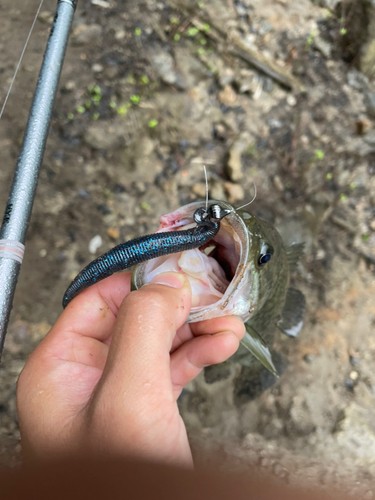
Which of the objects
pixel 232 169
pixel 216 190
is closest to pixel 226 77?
pixel 232 169

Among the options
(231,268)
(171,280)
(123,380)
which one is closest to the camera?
(123,380)

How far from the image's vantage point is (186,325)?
6.38 ft

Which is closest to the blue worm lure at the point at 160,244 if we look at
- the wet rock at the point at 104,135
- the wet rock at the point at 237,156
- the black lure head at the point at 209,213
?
the black lure head at the point at 209,213

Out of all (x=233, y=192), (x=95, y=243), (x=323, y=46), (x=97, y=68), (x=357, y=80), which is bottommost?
(x=95, y=243)

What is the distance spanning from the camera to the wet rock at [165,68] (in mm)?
Answer: 3824

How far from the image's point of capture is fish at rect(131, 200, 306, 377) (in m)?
1.67

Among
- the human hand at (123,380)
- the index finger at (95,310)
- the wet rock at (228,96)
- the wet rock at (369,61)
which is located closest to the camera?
the human hand at (123,380)

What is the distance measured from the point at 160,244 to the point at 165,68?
3211mm

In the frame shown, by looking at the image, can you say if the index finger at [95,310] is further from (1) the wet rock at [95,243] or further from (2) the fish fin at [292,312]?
(2) the fish fin at [292,312]

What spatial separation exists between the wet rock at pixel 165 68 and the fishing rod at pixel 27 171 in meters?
1.63

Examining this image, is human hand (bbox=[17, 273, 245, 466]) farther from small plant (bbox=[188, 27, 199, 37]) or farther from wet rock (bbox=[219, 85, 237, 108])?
small plant (bbox=[188, 27, 199, 37])

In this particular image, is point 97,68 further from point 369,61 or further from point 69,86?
point 369,61

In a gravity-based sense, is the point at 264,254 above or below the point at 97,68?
above

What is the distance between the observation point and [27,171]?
1.92 m
